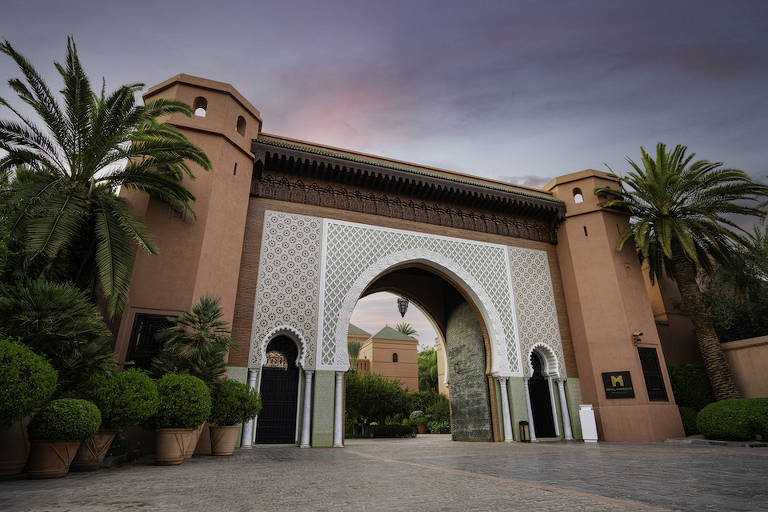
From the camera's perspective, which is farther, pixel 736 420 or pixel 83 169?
pixel 736 420

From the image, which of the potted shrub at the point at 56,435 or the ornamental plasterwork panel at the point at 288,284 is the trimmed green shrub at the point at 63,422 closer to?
the potted shrub at the point at 56,435

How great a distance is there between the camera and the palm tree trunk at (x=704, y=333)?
476 inches

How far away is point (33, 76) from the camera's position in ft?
24.4

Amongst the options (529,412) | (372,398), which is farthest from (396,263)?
(372,398)

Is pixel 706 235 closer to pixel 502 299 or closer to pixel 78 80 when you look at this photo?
pixel 502 299

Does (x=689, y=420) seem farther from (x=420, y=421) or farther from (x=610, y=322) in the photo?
(x=420, y=421)

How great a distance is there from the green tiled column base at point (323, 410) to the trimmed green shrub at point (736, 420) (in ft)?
31.0

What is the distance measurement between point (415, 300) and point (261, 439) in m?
7.95

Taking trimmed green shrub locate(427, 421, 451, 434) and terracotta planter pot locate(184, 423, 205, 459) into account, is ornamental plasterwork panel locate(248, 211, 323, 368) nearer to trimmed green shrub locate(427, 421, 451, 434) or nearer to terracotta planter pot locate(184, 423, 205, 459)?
terracotta planter pot locate(184, 423, 205, 459)

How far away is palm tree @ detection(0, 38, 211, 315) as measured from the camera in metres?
7.25

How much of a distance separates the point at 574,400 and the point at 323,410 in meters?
7.74

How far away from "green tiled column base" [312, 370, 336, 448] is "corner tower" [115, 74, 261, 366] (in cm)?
266

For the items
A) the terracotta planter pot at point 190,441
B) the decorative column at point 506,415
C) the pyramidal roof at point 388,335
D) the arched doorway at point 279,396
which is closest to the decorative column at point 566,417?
the decorative column at point 506,415

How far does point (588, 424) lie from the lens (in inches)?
453
